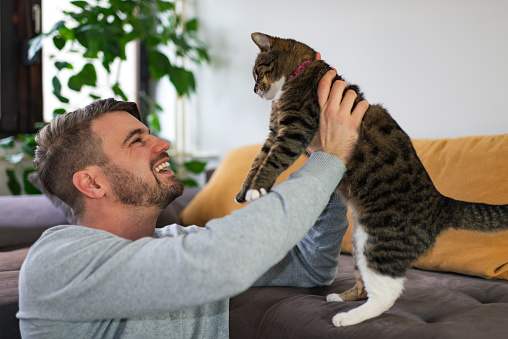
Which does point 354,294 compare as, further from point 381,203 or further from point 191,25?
point 191,25

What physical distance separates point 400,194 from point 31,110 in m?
3.16

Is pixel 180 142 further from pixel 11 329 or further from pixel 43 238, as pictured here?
pixel 43 238

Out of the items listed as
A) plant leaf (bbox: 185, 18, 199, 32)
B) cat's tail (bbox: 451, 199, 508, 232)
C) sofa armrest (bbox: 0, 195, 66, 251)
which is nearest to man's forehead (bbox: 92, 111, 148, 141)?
cat's tail (bbox: 451, 199, 508, 232)

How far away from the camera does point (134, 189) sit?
1189 millimetres

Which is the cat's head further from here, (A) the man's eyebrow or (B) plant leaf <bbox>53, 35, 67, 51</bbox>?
(B) plant leaf <bbox>53, 35, 67, 51</bbox>

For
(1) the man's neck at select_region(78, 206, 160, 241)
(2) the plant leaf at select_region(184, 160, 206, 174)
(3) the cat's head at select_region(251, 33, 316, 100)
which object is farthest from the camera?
(2) the plant leaf at select_region(184, 160, 206, 174)

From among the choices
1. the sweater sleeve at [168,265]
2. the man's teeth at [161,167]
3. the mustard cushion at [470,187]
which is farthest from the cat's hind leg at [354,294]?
the man's teeth at [161,167]

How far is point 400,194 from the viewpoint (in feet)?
4.00

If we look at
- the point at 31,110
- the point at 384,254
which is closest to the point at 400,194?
the point at 384,254

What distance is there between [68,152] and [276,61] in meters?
0.74

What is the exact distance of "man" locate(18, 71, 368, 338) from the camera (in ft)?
2.72

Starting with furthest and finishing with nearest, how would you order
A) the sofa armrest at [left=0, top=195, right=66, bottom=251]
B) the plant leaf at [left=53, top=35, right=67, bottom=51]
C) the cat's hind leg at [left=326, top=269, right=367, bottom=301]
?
the plant leaf at [left=53, top=35, right=67, bottom=51] < the sofa armrest at [left=0, top=195, right=66, bottom=251] < the cat's hind leg at [left=326, top=269, right=367, bottom=301]

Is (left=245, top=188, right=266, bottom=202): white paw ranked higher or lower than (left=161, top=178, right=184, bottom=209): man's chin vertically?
higher

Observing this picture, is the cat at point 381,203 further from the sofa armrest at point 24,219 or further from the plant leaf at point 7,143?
the plant leaf at point 7,143
